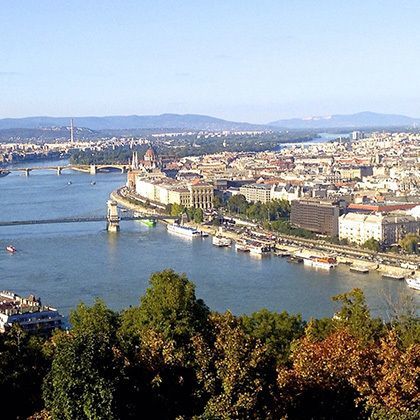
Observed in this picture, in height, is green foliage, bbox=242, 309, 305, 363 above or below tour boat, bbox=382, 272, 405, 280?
above

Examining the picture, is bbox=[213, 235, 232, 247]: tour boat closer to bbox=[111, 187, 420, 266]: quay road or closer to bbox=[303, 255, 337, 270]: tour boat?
bbox=[111, 187, 420, 266]: quay road

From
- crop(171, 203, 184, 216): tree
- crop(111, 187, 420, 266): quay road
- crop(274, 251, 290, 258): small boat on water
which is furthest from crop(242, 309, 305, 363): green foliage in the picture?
crop(171, 203, 184, 216): tree

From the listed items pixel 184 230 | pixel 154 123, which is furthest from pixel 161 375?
pixel 154 123

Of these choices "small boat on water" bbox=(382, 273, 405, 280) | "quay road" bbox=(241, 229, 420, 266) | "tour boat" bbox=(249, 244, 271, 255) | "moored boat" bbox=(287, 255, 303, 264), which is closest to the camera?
"small boat on water" bbox=(382, 273, 405, 280)

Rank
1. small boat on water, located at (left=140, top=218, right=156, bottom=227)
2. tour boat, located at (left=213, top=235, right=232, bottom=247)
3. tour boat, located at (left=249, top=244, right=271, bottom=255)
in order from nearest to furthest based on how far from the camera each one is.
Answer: tour boat, located at (left=249, top=244, right=271, bottom=255) < tour boat, located at (left=213, top=235, right=232, bottom=247) < small boat on water, located at (left=140, top=218, right=156, bottom=227)

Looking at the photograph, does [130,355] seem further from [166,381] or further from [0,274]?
[0,274]

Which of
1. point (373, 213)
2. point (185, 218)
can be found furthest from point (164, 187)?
point (373, 213)
